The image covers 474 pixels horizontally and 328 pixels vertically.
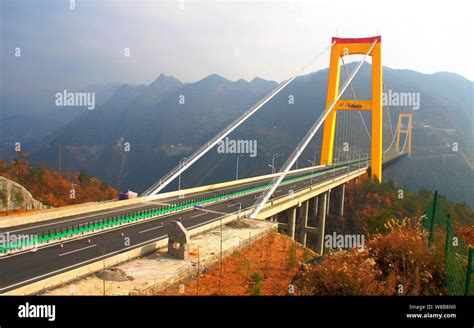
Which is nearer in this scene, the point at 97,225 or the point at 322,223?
the point at 97,225

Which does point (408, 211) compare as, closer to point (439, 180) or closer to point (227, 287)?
point (227, 287)

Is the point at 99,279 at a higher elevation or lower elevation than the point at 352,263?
lower

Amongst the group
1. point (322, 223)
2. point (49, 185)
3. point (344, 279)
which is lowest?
point (322, 223)

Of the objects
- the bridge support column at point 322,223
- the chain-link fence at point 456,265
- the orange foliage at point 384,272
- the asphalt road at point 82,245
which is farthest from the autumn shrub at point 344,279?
the bridge support column at point 322,223

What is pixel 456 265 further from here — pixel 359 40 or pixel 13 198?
pixel 359 40

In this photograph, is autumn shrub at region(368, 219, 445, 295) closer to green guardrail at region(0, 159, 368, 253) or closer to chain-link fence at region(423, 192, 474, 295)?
chain-link fence at region(423, 192, 474, 295)

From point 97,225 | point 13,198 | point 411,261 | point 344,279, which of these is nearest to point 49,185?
point 13,198
